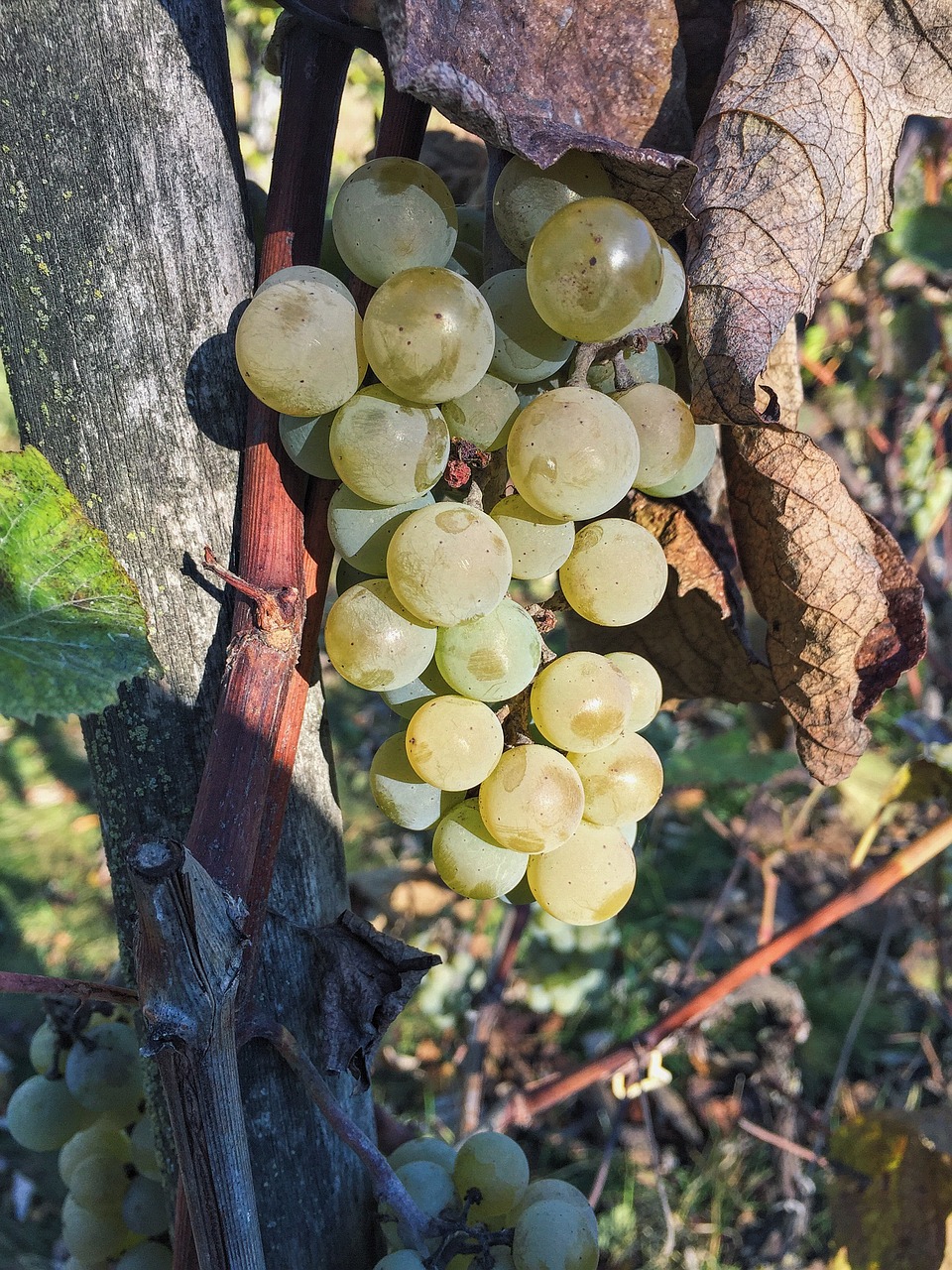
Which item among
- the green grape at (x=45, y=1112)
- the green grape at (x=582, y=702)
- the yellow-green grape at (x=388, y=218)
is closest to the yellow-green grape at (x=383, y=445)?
the yellow-green grape at (x=388, y=218)

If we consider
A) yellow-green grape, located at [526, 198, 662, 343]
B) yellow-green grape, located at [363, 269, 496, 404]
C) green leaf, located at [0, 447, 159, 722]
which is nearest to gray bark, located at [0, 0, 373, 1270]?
green leaf, located at [0, 447, 159, 722]

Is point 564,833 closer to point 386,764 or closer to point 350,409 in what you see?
point 386,764

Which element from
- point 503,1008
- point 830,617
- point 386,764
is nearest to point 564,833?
point 386,764

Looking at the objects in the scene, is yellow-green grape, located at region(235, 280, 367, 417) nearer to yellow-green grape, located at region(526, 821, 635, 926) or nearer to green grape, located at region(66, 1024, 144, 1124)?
yellow-green grape, located at region(526, 821, 635, 926)

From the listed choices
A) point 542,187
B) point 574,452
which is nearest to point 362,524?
point 574,452

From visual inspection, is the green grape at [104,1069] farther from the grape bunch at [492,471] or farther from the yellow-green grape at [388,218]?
the yellow-green grape at [388,218]

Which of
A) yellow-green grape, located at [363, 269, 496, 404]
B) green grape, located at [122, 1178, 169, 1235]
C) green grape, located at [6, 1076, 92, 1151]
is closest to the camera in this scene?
yellow-green grape, located at [363, 269, 496, 404]

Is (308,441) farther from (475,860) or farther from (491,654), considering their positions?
(475,860)

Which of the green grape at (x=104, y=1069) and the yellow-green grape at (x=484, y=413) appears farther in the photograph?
the green grape at (x=104, y=1069)
